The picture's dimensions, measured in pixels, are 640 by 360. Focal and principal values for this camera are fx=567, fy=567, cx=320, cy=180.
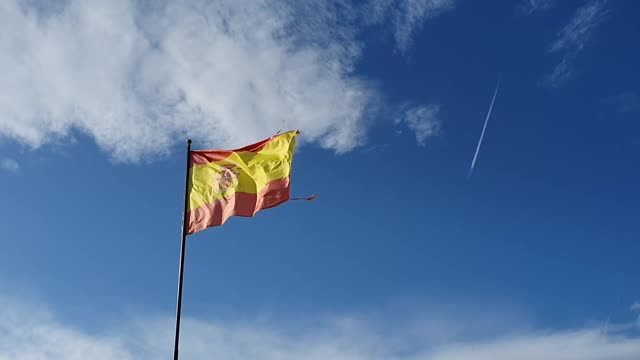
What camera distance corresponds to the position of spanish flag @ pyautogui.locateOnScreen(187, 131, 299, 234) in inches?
971

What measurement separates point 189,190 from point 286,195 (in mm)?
4209

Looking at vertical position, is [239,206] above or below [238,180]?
below

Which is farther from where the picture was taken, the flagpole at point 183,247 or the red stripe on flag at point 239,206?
the red stripe on flag at point 239,206

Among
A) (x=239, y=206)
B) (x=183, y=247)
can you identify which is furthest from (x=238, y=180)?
(x=183, y=247)

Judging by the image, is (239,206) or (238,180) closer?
(239,206)

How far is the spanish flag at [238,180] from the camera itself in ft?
80.9

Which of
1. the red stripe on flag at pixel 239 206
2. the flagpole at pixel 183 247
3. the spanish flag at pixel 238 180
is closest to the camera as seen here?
the flagpole at pixel 183 247

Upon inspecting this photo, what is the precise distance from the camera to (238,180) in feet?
82.4

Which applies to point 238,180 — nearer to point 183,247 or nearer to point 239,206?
point 239,206

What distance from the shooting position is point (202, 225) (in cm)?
2419

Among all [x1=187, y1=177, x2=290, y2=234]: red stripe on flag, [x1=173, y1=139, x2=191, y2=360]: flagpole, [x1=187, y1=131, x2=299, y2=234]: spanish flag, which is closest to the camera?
[x1=173, y1=139, x2=191, y2=360]: flagpole

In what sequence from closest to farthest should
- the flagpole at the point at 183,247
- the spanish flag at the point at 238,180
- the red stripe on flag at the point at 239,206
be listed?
the flagpole at the point at 183,247, the red stripe on flag at the point at 239,206, the spanish flag at the point at 238,180

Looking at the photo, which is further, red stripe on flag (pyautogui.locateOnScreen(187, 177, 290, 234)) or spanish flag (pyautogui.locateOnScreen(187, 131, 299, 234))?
spanish flag (pyautogui.locateOnScreen(187, 131, 299, 234))

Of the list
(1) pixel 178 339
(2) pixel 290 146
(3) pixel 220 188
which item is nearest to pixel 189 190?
(3) pixel 220 188
